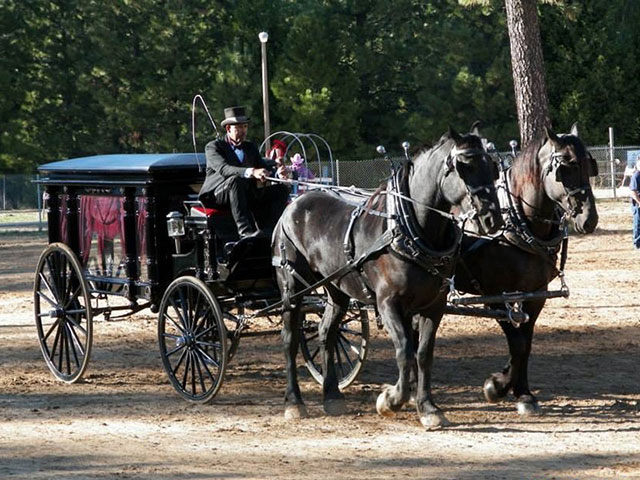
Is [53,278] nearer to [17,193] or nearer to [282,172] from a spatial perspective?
[282,172]

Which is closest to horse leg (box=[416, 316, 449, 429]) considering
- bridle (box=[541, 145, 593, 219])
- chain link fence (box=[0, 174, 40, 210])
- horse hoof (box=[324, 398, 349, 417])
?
horse hoof (box=[324, 398, 349, 417])

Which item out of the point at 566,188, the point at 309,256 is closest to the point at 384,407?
the point at 309,256

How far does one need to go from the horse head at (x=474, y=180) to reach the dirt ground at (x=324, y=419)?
4.87ft

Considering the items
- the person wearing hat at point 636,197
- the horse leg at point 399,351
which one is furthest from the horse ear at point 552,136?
the person wearing hat at point 636,197

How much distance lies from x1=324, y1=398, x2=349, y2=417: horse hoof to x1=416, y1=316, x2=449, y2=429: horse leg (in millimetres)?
762

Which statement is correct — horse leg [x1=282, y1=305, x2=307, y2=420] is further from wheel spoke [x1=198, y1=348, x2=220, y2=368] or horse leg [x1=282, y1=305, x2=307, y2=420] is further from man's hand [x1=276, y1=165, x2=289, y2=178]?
man's hand [x1=276, y1=165, x2=289, y2=178]

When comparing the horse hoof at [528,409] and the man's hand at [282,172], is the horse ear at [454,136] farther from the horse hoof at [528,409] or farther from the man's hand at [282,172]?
the man's hand at [282,172]

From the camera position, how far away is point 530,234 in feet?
29.3

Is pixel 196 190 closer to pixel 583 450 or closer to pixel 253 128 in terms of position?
pixel 583 450

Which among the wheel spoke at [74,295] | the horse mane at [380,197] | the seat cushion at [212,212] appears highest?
the horse mane at [380,197]

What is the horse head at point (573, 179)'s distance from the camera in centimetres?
859

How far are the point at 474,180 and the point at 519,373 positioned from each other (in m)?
1.88

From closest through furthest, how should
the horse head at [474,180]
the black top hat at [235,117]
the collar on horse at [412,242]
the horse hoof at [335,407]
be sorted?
1. the horse head at [474,180]
2. the collar on horse at [412,242]
3. the horse hoof at [335,407]
4. the black top hat at [235,117]

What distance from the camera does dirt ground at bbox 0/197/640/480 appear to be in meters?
7.24
